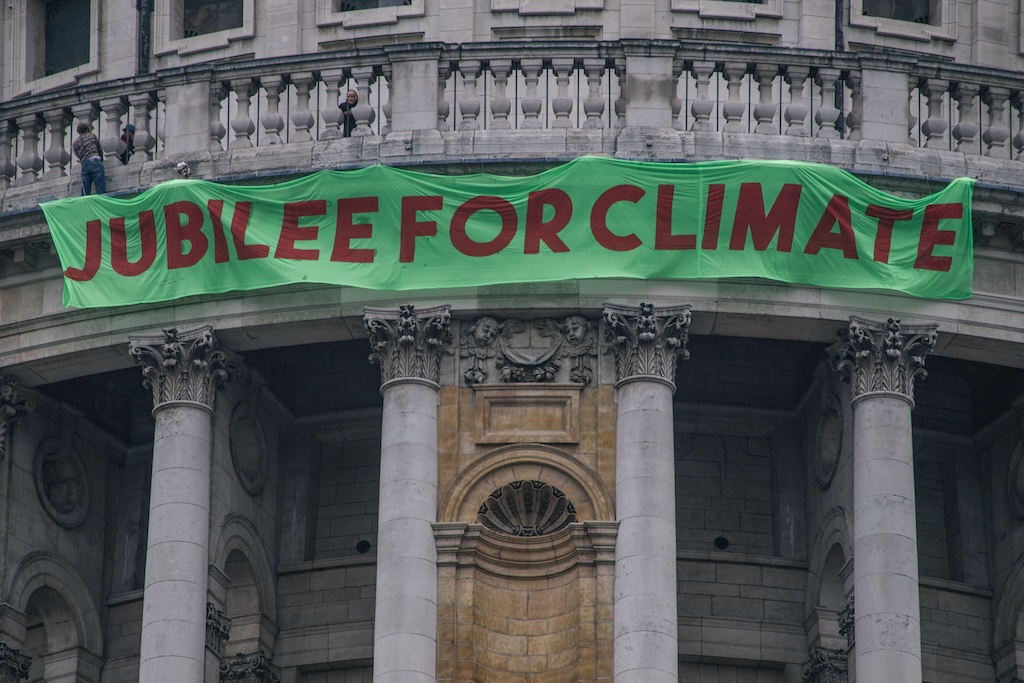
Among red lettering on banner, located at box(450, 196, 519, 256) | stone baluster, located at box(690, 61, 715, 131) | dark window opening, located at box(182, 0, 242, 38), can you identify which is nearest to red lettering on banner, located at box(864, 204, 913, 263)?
stone baluster, located at box(690, 61, 715, 131)

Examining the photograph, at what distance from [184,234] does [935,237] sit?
12589mm

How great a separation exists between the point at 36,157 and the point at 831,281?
47.2 ft

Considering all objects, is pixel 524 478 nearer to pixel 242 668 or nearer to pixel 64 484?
pixel 242 668

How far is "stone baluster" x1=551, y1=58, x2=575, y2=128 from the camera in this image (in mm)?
52062

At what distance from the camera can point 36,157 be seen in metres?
54.5

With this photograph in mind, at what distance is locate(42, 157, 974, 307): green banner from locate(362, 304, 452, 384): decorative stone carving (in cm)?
50

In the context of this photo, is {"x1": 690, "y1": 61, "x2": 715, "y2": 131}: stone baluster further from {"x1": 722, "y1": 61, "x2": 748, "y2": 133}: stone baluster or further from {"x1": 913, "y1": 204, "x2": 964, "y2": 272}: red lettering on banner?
{"x1": 913, "y1": 204, "x2": 964, "y2": 272}: red lettering on banner

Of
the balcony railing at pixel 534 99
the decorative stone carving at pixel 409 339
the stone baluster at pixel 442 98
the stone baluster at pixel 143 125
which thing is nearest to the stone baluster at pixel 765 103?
the balcony railing at pixel 534 99

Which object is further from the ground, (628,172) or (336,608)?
(628,172)

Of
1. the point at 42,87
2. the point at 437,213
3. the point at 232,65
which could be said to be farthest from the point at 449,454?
the point at 42,87

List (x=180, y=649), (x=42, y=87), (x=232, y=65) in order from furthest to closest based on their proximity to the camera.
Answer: (x=42, y=87) < (x=232, y=65) < (x=180, y=649)

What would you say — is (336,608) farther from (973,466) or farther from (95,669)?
(973,466)

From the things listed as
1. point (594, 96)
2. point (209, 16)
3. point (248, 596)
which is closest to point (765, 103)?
point (594, 96)

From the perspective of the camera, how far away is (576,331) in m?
50.7
